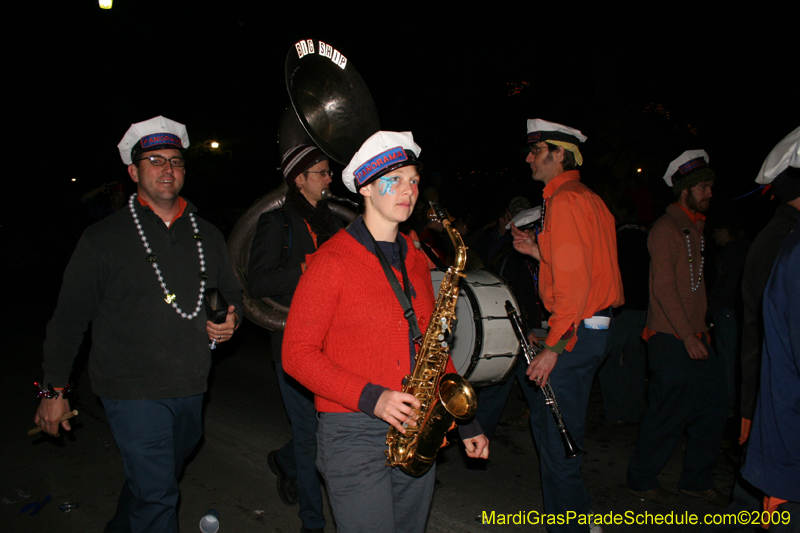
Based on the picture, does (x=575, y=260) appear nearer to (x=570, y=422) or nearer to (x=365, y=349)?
(x=570, y=422)

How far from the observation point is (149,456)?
2.65 m

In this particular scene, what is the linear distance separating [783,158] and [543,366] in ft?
5.16

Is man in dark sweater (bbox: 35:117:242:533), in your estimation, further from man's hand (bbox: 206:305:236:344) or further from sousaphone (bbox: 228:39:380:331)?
sousaphone (bbox: 228:39:380:331)

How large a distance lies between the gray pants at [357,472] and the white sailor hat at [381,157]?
103 cm

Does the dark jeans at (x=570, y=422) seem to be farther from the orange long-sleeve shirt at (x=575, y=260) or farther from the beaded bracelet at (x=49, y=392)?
the beaded bracelet at (x=49, y=392)

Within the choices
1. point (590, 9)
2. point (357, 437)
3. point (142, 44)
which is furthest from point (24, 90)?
point (357, 437)

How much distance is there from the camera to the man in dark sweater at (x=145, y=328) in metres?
2.67

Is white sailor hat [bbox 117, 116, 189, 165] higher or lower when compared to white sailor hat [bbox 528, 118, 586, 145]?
higher

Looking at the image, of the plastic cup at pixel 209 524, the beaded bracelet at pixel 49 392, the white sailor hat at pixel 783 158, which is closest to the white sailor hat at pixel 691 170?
the white sailor hat at pixel 783 158

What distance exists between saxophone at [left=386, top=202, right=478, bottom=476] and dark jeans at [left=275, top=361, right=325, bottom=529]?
1.35 metres

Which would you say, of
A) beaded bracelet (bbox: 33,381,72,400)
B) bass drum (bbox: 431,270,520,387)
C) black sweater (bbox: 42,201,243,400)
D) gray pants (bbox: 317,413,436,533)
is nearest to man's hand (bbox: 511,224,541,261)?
bass drum (bbox: 431,270,520,387)

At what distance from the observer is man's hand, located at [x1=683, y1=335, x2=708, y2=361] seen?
3.71 meters

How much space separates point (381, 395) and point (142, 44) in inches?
774

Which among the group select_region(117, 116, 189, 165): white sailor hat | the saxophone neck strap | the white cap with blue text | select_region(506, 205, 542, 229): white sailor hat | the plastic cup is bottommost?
the plastic cup
